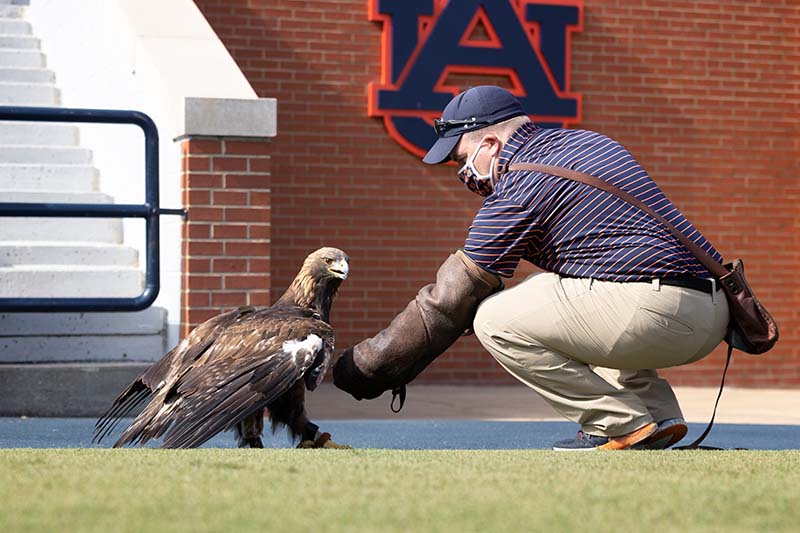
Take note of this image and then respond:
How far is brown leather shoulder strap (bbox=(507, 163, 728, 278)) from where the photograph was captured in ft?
16.3

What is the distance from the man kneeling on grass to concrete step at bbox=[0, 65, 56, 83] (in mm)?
5550

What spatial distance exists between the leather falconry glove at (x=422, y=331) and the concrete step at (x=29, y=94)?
17.3 ft

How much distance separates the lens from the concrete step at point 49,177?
8906 mm

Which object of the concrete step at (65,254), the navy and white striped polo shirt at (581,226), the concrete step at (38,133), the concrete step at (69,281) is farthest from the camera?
the concrete step at (38,133)

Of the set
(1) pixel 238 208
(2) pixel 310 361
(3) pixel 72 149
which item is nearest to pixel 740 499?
(2) pixel 310 361

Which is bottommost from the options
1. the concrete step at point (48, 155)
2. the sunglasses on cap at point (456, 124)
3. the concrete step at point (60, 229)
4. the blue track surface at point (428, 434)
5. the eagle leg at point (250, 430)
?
the blue track surface at point (428, 434)

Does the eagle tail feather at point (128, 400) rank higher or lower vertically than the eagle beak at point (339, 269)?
lower

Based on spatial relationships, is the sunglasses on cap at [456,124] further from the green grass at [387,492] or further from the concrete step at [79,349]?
the concrete step at [79,349]

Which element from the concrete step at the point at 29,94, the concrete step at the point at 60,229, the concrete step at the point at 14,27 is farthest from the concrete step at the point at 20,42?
the concrete step at the point at 60,229

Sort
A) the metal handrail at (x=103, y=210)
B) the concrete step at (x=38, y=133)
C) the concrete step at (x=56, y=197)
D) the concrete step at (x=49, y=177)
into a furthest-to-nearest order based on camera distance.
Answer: the concrete step at (x=38, y=133) < the concrete step at (x=49, y=177) < the concrete step at (x=56, y=197) < the metal handrail at (x=103, y=210)

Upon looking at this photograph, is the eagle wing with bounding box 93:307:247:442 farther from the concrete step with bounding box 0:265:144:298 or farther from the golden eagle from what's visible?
the concrete step with bounding box 0:265:144:298

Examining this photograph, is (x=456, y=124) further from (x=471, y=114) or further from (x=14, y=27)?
(x=14, y=27)

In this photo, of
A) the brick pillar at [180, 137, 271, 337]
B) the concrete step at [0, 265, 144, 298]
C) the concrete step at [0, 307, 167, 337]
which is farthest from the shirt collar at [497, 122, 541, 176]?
the concrete step at [0, 265, 144, 298]

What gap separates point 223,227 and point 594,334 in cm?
323
